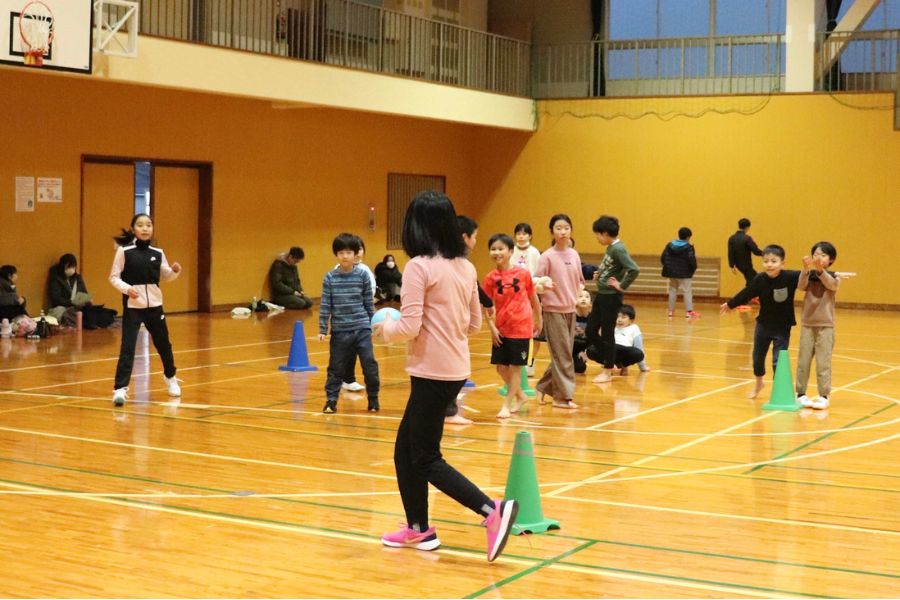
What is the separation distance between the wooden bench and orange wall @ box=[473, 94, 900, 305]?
0.17 metres

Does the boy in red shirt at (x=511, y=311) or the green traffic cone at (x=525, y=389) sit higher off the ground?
the boy in red shirt at (x=511, y=311)

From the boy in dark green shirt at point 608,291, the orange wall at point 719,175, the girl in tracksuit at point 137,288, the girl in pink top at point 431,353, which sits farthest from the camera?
the orange wall at point 719,175

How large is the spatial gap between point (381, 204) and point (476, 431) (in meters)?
16.0

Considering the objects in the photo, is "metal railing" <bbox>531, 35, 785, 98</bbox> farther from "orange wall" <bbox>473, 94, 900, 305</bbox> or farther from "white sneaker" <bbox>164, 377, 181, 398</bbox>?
"white sneaker" <bbox>164, 377, 181, 398</bbox>

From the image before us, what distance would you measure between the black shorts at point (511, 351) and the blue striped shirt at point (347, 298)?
1238mm

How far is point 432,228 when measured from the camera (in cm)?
584

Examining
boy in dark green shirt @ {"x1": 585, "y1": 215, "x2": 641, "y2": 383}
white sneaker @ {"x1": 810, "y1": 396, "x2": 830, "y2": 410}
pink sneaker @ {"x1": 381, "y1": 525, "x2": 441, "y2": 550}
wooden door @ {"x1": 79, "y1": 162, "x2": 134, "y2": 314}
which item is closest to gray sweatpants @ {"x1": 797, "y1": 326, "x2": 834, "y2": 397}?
white sneaker @ {"x1": 810, "y1": 396, "x2": 830, "y2": 410}

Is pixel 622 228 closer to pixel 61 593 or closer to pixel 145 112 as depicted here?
pixel 145 112

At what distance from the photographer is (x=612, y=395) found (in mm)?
11820

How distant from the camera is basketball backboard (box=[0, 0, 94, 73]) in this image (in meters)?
14.4

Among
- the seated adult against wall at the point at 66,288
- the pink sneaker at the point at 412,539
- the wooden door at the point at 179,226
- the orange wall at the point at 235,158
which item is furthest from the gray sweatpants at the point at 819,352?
the wooden door at the point at 179,226

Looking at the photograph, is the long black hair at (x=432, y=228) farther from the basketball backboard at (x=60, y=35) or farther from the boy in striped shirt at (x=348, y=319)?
the basketball backboard at (x=60, y=35)

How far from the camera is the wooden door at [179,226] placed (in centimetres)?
2047

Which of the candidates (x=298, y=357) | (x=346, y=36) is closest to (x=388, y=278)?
(x=346, y=36)
